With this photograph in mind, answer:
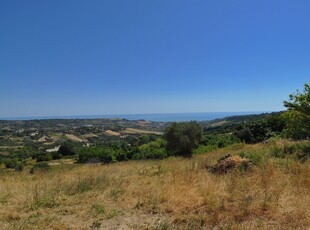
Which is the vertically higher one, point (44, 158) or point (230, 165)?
point (230, 165)

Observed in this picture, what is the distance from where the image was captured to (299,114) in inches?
485

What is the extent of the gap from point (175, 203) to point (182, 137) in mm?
36818

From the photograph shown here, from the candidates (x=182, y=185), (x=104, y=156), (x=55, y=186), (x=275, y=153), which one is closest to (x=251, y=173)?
(x=182, y=185)

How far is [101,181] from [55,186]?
1082mm

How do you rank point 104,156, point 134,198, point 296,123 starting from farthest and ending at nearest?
point 104,156 → point 296,123 → point 134,198

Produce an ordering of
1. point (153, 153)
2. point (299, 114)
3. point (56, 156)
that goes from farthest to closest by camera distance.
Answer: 1. point (56, 156)
2. point (153, 153)
3. point (299, 114)

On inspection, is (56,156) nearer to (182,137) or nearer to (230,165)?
(182,137)

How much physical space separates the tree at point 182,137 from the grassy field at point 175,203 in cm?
3488

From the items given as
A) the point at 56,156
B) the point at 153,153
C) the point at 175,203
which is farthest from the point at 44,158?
the point at 175,203

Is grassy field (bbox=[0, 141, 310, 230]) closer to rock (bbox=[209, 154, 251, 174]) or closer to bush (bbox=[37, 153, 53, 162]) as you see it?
rock (bbox=[209, 154, 251, 174])

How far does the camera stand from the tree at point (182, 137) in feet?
136

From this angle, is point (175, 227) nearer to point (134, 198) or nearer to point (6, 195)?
point (134, 198)

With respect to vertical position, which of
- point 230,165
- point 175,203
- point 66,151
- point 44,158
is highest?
point 230,165

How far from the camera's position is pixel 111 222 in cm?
434
